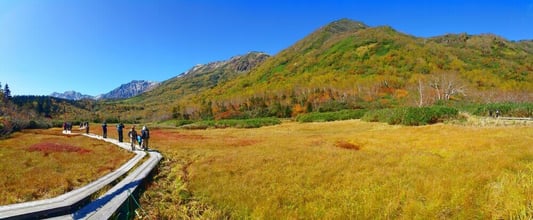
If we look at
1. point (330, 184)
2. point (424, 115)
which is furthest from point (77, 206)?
point (424, 115)

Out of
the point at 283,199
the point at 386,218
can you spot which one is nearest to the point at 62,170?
the point at 283,199

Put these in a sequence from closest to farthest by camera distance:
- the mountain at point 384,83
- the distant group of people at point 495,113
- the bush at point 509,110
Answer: the bush at point 509,110 < the distant group of people at point 495,113 < the mountain at point 384,83

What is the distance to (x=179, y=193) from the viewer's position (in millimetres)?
12836

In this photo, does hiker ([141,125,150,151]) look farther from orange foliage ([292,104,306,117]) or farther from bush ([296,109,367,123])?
orange foliage ([292,104,306,117])

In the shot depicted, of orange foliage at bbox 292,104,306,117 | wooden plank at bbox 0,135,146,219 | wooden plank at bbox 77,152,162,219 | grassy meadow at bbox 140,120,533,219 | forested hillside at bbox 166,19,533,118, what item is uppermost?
forested hillside at bbox 166,19,533,118

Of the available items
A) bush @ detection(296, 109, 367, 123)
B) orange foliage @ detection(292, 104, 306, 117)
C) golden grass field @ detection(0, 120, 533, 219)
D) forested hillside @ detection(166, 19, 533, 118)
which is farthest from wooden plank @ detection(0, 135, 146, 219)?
orange foliage @ detection(292, 104, 306, 117)

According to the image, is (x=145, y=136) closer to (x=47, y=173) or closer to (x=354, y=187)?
(x=47, y=173)

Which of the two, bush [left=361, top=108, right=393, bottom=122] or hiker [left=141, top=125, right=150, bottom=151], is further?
bush [left=361, top=108, right=393, bottom=122]

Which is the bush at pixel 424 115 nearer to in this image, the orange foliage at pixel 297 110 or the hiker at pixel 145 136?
the hiker at pixel 145 136

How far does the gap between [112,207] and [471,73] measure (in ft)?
513

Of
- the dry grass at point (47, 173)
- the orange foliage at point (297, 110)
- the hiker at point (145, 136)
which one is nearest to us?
the dry grass at point (47, 173)

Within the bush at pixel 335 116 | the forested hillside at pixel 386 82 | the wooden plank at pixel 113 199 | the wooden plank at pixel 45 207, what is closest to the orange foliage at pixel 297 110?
the forested hillside at pixel 386 82

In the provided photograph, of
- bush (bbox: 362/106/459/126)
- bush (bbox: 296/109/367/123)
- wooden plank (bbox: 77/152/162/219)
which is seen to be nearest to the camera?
wooden plank (bbox: 77/152/162/219)

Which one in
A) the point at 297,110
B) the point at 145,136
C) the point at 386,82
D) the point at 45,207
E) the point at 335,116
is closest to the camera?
the point at 45,207
